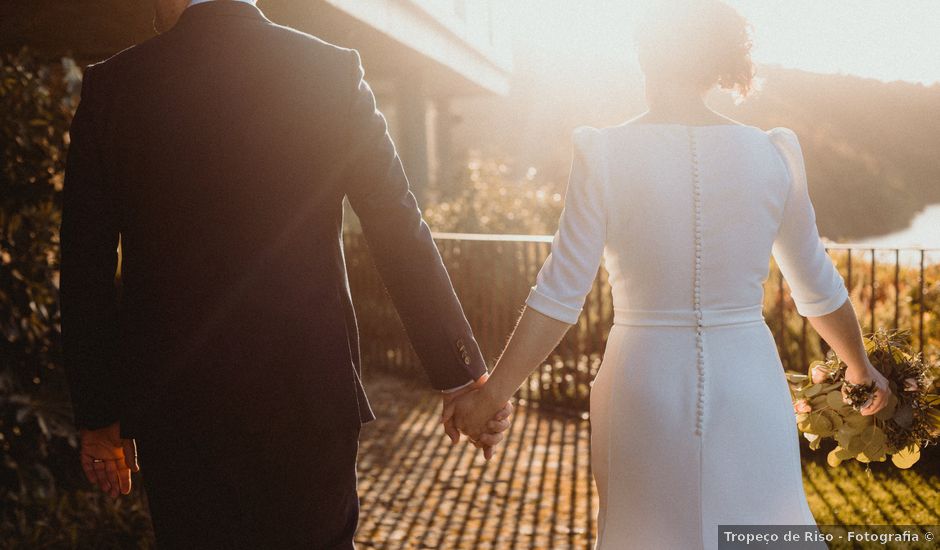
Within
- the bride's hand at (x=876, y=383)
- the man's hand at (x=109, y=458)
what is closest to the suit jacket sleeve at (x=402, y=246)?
the man's hand at (x=109, y=458)

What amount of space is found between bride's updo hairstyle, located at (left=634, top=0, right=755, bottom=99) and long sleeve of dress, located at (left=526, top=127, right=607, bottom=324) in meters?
0.29

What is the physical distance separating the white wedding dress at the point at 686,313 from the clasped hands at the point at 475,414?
0.34 meters

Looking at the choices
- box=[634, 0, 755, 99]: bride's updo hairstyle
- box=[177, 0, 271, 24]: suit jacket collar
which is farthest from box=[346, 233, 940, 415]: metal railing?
box=[177, 0, 271, 24]: suit jacket collar

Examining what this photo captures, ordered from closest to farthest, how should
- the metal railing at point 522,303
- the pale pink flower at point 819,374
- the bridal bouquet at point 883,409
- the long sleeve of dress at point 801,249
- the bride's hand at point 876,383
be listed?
the long sleeve of dress at point 801,249 < the bride's hand at point 876,383 < the bridal bouquet at point 883,409 < the pale pink flower at point 819,374 < the metal railing at point 522,303

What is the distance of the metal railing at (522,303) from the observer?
7145 mm

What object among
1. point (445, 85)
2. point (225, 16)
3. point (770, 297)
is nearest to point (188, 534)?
point (225, 16)

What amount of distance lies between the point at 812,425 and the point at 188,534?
1.98m

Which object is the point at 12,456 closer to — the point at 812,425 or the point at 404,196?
the point at 404,196

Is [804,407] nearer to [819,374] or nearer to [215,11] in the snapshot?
[819,374]

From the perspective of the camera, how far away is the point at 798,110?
32.2m

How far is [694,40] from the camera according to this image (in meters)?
2.40

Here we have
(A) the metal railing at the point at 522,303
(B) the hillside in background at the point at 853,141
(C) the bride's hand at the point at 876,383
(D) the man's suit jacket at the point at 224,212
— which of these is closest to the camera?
(D) the man's suit jacket at the point at 224,212

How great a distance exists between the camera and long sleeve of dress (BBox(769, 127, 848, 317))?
7.84 feet

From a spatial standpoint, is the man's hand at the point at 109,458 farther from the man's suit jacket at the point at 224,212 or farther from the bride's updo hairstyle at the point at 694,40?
the bride's updo hairstyle at the point at 694,40
